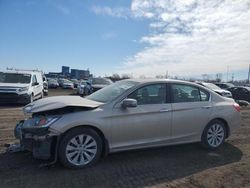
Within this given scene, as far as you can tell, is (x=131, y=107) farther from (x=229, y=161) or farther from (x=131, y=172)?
(x=229, y=161)

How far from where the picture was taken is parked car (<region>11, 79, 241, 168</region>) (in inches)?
187

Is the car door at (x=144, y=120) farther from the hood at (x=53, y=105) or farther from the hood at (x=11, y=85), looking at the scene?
the hood at (x=11, y=85)

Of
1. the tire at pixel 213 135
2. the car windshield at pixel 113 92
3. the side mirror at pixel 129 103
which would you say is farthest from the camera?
the tire at pixel 213 135

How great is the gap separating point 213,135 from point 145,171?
2.32 meters

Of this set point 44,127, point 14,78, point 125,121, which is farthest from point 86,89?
point 44,127

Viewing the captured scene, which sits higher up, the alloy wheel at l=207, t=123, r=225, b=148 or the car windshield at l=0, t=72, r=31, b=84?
the car windshield at l=0, t=72, r=31, b=84

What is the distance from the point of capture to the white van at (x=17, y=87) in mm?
13359

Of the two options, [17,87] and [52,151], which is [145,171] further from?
[17,87]

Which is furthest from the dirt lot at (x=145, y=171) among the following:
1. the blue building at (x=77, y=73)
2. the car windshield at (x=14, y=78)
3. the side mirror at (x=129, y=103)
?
the blue building at (x=77, y=73)

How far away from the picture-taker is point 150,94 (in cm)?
569

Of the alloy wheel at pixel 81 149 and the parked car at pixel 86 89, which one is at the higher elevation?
the parked car at pixel 86 89

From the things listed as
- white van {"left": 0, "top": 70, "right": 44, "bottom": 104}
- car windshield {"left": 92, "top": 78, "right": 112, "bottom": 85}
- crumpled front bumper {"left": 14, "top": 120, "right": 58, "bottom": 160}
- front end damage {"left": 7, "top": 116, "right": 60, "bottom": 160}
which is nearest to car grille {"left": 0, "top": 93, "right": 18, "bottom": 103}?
white van {"left": 0, "top": 70, "right": 44, "bottom": 104}

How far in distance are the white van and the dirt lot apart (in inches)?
297

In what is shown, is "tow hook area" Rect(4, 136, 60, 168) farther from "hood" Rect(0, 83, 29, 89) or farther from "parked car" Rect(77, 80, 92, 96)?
"parked car" Rect(77, 80, 92, 96)
